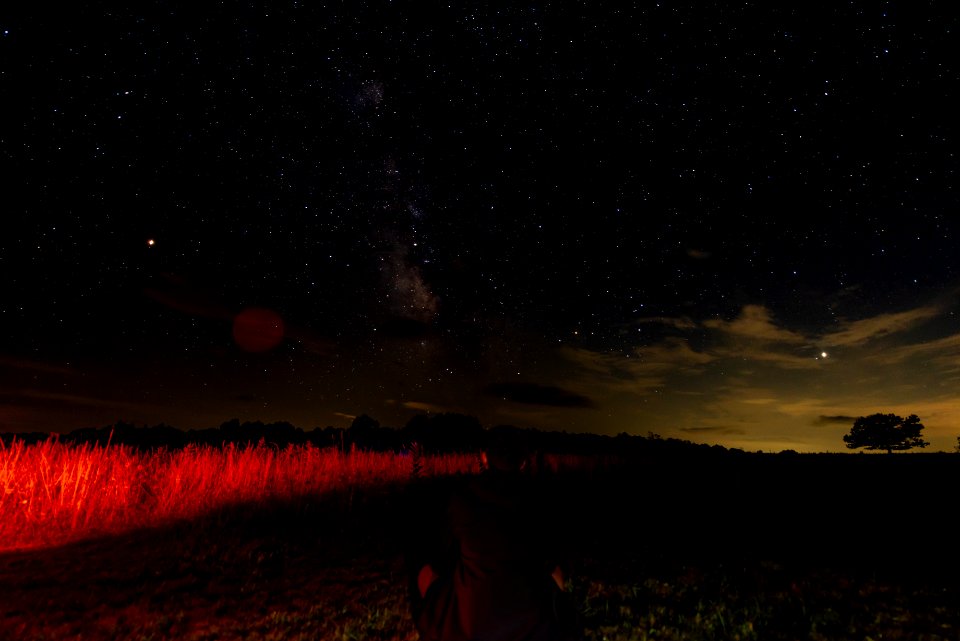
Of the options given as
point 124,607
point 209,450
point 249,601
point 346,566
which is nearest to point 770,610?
point 346,566

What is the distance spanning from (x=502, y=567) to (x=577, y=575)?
4996 millimetres

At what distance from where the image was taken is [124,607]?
571 cm

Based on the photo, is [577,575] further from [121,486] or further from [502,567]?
[121,486]

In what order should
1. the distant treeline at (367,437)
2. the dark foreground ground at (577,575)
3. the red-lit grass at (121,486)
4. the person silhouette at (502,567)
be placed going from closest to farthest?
the person silhouette at (502,567), the dark foreground ground at (577,575), the red-lit grass at (121,486), the distant treeline at (367,437)

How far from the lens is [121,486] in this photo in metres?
10.4

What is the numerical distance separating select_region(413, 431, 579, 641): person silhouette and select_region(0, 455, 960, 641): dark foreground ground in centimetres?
276

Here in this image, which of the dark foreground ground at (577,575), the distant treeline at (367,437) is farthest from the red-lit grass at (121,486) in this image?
the distant treeline at (367,437)

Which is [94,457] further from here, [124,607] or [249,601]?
[249,601]

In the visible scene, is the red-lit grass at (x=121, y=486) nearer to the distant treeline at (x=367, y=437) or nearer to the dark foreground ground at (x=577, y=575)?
the dark foreground ground at (x=577, y=575)

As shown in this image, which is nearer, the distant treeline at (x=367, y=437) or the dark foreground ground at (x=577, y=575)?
the dark foreground ground at (x=577, y=575)

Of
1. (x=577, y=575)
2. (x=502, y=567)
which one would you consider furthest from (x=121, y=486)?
(x=502, y=567)

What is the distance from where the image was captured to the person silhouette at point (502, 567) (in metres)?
3.07

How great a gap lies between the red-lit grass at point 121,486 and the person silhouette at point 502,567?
9435mm

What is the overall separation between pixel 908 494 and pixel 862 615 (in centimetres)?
1253
